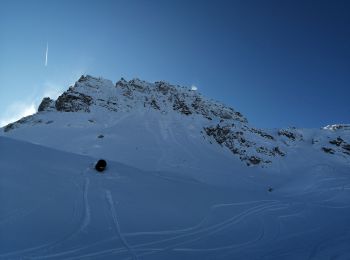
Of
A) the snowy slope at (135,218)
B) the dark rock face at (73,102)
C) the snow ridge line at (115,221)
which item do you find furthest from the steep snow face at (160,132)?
the snow ridge line at (115,221)

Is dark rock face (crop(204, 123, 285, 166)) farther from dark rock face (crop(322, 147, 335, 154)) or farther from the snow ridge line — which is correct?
the snow ridge line

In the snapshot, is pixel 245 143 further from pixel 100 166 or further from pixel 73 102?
pixel 100 166

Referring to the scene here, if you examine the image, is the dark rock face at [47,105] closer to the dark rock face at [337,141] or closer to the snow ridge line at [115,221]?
the snow ridge line at [115,221]

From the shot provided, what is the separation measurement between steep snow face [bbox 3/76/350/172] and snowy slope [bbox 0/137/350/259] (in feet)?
44.2

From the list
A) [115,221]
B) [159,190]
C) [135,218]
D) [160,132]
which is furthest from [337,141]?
[115,221]

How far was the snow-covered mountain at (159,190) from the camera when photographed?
478 inches

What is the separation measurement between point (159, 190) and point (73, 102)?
136 ft

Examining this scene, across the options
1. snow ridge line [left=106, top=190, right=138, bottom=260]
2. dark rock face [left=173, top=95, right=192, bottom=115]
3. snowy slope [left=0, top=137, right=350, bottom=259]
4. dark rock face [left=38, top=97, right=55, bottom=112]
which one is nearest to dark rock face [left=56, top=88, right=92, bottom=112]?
dark rock face [left=38, top=97, right=55, bottom=112]

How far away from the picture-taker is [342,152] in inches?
2416

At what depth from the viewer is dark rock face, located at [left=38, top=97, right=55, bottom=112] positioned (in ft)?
199

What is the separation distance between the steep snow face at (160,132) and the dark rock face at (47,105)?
0.20 metres

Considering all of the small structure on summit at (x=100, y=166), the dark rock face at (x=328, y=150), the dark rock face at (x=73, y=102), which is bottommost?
the small structure on summit at (x=100, y=166)

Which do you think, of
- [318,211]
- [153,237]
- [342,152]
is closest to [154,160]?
[318,211]

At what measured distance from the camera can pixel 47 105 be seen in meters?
63.0
